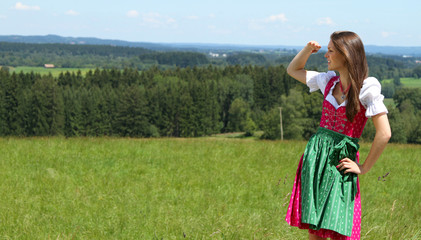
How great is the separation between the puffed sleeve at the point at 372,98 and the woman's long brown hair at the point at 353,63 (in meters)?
0.04

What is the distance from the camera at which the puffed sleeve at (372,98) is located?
2.84 meters

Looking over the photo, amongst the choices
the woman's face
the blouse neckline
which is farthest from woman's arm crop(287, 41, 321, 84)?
the blouse neckline

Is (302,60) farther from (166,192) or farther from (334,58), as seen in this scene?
(166,192)

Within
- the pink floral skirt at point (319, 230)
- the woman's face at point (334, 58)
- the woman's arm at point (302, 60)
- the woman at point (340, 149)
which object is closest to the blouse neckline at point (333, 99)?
the woman at point (340, 149)

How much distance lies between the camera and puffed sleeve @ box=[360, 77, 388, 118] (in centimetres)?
284

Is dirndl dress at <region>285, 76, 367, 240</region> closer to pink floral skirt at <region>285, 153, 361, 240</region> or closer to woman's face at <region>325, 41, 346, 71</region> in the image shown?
pink floral skirt at <region>285, 153, 361, 240</region>

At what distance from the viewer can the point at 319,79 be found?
3.35 meters

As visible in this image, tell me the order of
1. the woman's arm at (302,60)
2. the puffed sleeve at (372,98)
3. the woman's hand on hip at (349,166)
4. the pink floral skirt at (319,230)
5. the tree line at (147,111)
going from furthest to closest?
the tree line at (147,111) → the woman's arm at (302,60) → the pink floral skirt at (319,230) → the woman's hand on hip at (349,166) → the puffed sleeve at (372,98)

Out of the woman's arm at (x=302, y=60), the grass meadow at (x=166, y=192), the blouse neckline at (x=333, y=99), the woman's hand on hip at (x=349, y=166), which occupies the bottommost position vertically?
the grass meadow at (x=166, y=192)

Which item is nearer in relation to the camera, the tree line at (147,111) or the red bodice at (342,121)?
the red bodice at (342,121)

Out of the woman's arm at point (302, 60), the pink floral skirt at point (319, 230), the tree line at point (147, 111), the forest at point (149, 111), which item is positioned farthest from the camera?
the tree line at point (147, 111)

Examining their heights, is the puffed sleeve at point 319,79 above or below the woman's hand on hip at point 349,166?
above

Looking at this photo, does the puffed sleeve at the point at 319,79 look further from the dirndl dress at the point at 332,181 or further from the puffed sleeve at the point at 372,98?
the puffed sleeve at the point at 372,98

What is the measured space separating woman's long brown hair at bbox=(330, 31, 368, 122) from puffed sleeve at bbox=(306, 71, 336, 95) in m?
0.35
